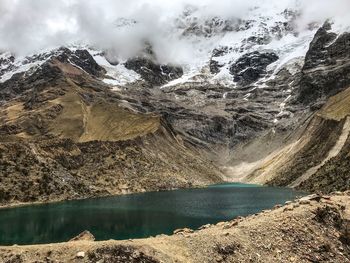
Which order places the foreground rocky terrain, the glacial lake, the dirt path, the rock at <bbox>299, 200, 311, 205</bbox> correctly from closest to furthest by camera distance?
the foreground rocky terrain
the rock at <bbox>299, 200, 311, 205</bbox>
the glacial lake
the dirt path

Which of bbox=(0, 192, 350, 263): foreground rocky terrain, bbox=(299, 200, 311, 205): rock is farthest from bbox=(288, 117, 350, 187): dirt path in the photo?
bbox=(0, 192, 350, 263): foreground rocky terrain

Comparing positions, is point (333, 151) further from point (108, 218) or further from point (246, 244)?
point (246, 244)

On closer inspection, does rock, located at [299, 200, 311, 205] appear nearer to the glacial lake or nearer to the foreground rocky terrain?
the foreground rocky terrain

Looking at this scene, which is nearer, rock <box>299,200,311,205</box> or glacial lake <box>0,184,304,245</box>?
rock <box>299,200,311,205</box>

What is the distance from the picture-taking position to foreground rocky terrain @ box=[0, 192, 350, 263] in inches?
1220

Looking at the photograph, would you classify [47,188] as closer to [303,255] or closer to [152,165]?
[152,165]

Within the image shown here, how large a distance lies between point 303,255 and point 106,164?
436ft

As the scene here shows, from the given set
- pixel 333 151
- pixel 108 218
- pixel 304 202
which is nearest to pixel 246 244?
pixel 304 202

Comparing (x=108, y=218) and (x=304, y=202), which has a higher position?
(x=108, y=218)

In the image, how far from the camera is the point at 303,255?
36.0 m

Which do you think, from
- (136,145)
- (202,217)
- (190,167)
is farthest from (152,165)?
(202,217)

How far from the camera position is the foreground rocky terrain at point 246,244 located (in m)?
31.0

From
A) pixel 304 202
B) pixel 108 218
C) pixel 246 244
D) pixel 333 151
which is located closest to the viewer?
pixel 246 244

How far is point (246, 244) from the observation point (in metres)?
35.1
